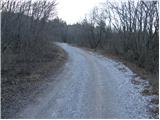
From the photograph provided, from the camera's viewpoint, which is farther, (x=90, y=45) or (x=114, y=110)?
(x=90, y=45)

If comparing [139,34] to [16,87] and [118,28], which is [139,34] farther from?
[16,87]

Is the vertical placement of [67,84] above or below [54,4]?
below

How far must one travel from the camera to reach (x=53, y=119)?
7.66 m

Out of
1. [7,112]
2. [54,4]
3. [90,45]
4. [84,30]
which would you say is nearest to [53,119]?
[7,112]

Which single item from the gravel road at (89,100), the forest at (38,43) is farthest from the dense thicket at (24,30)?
the gravel road at (89,100)

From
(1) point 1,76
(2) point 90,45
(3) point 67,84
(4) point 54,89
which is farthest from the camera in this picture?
(2) point 90,45

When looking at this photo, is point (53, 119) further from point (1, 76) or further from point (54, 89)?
point (1, 76)

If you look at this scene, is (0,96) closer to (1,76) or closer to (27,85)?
(27,85)

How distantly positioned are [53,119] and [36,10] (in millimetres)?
20789

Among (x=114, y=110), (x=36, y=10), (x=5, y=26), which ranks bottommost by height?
(x=114, y=110)

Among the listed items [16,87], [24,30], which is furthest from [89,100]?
[24,30]

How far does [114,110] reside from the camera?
8562mm

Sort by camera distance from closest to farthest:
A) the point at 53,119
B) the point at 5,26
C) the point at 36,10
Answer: the point at 53,119 < the point at 5,26 < the point at 36,10

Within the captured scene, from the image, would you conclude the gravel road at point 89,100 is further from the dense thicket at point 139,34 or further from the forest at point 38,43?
the dense thicket at point 139,34
